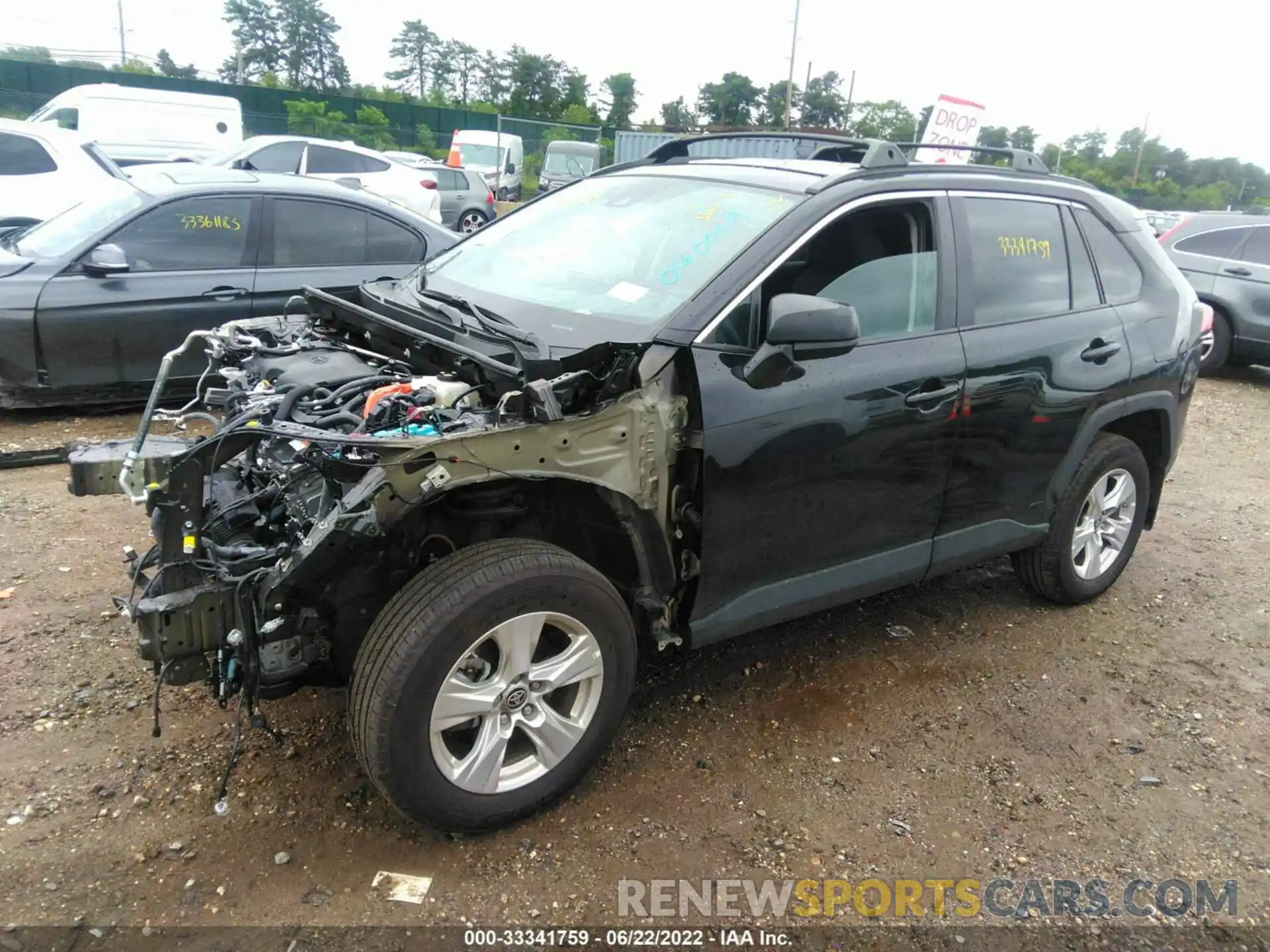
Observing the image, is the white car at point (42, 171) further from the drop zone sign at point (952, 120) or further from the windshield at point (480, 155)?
the windshield at point (480, 155)

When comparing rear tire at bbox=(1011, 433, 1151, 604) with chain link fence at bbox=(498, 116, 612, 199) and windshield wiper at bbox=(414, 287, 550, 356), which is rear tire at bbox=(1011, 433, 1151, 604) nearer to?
windshield wiper at bbox=(414, 287, 550, 356)

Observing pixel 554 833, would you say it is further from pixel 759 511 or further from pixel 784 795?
pixel 759 511

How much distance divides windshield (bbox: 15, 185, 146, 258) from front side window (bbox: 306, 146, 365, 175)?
7.34 meters

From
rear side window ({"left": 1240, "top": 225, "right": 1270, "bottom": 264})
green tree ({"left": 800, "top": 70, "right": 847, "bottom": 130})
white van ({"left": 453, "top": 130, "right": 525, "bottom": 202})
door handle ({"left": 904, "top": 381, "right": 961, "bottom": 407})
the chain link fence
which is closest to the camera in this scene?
door handle ({"left": 904, "top": 381, "right": 961, "bottom": 407})

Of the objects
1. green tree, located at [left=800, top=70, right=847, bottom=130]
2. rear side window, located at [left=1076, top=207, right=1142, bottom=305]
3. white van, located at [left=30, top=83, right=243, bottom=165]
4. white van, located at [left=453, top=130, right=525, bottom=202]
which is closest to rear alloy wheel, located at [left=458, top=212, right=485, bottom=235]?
white van, located at [left=30, top=83, right=243, bottom=165]

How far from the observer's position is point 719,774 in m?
2.98

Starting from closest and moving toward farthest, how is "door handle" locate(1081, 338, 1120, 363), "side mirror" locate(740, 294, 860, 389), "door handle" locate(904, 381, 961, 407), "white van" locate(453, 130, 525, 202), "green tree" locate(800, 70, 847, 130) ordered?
"side mirror" locate(740, 294, 860, 389), "door handle" locate(904, 381, 961, 407), "door handle" locate(1081, 338, 1120, 363), "white van" locate(453, 130, 525, 202), "green tree" locate(800, 70, 847, 130)

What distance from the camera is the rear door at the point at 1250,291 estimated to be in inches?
369

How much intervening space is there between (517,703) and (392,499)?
2.31 feet

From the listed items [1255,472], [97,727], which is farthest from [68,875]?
[1255,472]

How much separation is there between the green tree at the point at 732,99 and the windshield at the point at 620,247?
44805mm

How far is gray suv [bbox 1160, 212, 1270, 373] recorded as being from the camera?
30.9 ft

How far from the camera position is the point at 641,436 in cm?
270

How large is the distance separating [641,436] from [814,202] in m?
1.06
